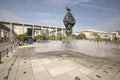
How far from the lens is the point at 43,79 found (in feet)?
14.9

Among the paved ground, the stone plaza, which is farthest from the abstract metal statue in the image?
the paved ground

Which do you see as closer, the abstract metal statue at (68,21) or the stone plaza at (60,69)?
the stone plaza at (60,69)

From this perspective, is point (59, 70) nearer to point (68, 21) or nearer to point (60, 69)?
point (60, 69)

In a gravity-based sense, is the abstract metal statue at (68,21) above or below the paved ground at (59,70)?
above

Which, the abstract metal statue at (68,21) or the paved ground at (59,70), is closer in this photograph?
the paved ground at (59,70)

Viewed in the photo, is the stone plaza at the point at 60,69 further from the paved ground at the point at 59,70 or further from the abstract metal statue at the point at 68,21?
the abstract metal statue at the point at 68,21

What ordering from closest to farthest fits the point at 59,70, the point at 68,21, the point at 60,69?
the point at 59,70
the point at 60,69
the point at 68,21

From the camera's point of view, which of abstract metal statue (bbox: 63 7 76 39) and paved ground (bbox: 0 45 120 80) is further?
abstract metal statue (bbox: 63 7 76 39)

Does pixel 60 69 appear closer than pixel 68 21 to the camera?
Yes

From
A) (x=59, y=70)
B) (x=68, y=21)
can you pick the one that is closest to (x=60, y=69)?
(x=59, y=70)

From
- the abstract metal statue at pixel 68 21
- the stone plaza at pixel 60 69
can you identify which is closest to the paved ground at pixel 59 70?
the stone plaza at pixel 60 69

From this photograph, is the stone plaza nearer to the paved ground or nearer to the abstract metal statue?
the paved ground

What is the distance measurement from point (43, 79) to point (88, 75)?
2748 mm

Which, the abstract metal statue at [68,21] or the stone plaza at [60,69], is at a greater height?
the abstract metal statue at [68,21]
